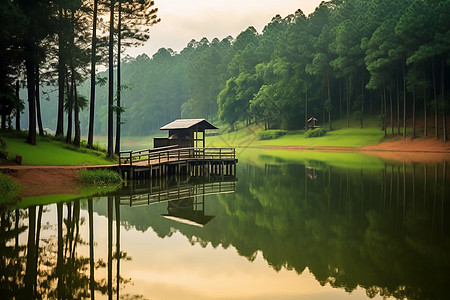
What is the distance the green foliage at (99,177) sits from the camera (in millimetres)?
27641

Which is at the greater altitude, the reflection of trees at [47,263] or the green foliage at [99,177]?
the green foliage at [99,177]

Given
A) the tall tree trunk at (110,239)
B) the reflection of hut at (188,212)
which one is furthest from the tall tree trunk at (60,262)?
the reflection of hut at (188,212)

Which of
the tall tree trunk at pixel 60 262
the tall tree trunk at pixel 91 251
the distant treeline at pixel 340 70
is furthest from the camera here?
the distant treeline at pixel 340 70

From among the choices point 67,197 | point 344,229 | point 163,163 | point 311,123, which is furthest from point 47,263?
point 311,123

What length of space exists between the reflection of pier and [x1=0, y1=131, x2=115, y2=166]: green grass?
189 inches

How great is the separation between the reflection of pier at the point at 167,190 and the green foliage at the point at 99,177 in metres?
1.22

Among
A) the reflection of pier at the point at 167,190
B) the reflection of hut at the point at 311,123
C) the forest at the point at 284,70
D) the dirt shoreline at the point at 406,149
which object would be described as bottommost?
the reflection of pier at the point at 167,190

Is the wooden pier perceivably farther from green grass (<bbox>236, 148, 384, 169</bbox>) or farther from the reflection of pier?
green grass (<bbox>236, 148, 384, 169</bbox>)

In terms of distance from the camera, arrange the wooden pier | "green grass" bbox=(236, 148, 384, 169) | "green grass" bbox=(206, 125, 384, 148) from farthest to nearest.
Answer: "green grass" bbox=(206, 125, 384, 148) < "green grass" bbox=(236, 148, 384, 169) < the wooden pier

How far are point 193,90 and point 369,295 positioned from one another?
12457cm

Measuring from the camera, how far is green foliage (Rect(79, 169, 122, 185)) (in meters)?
27.6

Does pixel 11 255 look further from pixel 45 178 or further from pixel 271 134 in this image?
pixel 271 134

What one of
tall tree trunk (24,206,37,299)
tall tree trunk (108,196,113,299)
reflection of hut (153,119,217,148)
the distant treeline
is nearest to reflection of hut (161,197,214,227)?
tall tree trunk (108,196,113,299)

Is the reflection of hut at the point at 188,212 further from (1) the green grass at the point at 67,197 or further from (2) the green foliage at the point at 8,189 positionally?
(2) the green foliage at the point at 8,189
